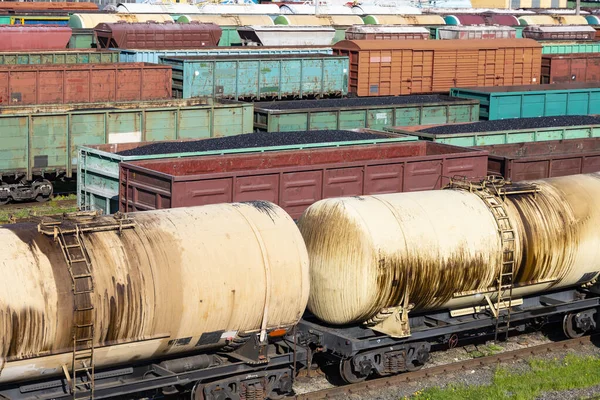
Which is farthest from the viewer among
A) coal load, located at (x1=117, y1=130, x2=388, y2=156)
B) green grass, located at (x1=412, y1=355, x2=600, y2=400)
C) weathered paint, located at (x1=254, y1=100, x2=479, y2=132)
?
weathered paint, located at (x1=254, y1=100, x2=479, y2=132)

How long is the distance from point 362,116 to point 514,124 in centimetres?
529

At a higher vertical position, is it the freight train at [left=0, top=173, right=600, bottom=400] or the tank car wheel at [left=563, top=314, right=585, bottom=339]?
the freight train at [left=0, top=173, right=600, bottom=400]

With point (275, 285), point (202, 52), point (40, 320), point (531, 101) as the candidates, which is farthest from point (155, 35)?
point (40, 320)

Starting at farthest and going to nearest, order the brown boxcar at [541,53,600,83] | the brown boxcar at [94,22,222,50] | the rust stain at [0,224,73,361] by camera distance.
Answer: the brown boxcar at [541,53,600,83], the brown boxcar at [94,22,222,50], the rust stain at [0,224,73,361]

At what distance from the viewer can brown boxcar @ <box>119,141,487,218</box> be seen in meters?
17.2

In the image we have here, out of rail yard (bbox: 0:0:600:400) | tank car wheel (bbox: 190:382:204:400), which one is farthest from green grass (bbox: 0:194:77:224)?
tank car wheel (bbox: 190:382:204:400)

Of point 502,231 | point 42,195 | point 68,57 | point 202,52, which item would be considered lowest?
point 42,195

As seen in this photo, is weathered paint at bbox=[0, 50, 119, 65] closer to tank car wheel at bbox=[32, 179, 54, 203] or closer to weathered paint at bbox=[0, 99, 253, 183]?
weathered paint at bbox=[0, 99, 253, 183]

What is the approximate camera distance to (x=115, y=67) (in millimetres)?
34969

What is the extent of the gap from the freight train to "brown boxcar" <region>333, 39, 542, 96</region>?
2374 cm

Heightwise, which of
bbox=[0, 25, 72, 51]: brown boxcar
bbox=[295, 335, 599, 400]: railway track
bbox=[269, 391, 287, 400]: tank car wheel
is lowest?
bbox=[295, 335, 599, 400]: railway track

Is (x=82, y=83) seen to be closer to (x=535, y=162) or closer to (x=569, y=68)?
(x=535, y=162)

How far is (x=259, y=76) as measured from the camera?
37.8 meters

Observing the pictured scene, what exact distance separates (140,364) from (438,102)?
21627mm
